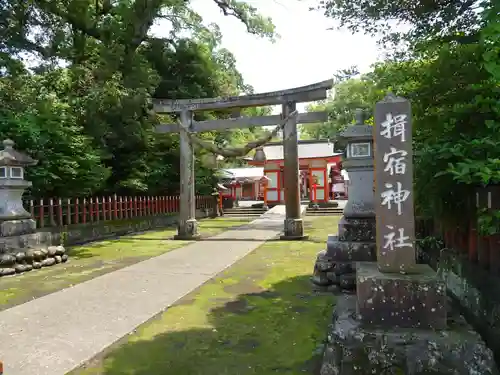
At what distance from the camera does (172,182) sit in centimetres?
1797

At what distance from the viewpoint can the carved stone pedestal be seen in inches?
235

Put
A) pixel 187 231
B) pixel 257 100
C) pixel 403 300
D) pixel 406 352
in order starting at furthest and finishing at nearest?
pixel 187 231, pixel 257 100, pixel 403 300, pixel 406 352

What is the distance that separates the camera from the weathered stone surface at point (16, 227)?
789 cm

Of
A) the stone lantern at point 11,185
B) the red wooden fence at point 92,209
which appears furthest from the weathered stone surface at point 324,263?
the red wooden fence at point 92,209

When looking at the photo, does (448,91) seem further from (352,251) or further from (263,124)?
(263,124)

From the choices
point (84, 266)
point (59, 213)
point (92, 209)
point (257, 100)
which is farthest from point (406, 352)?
point (92, 209)

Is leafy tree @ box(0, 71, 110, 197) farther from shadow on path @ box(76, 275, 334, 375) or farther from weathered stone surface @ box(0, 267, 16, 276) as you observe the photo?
shadow on path @ box(76, 275, 334, 375)

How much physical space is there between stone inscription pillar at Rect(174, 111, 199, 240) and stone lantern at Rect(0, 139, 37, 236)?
4.72 m

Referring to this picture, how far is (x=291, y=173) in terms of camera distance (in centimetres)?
1130

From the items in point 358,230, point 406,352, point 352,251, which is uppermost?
point 358,230

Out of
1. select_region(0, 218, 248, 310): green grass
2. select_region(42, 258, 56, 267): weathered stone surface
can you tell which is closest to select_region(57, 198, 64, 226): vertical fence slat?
select_region(0, 218, 248, 310): green grass

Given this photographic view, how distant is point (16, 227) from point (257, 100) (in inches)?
284

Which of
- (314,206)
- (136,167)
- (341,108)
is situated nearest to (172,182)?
(136,167)

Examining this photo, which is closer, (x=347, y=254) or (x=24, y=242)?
(x=347, y=254)
